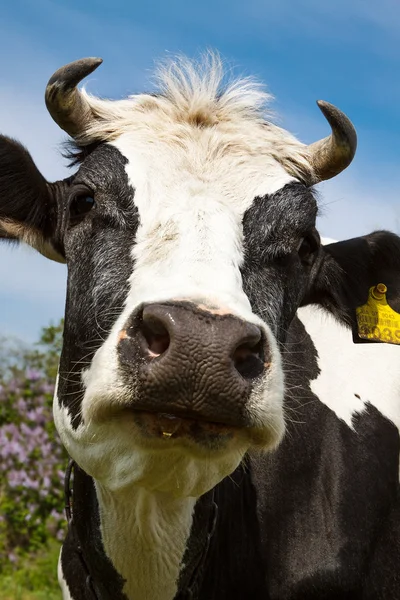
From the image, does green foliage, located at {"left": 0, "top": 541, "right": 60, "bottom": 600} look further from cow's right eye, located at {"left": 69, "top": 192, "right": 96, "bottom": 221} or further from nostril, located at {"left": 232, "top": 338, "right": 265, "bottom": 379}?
nostril, located at {"left": 232, "top": 338, "right": 265, "bottom": 379}

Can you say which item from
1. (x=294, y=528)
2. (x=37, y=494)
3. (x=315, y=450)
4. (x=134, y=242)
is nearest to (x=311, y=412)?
(x=315, y=450)

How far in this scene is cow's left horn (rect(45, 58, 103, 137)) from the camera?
445cm

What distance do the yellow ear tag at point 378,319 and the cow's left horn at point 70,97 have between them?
1.99 meters

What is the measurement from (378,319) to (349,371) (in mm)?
526

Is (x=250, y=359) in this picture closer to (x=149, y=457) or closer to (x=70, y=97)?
(x=149, y=457)

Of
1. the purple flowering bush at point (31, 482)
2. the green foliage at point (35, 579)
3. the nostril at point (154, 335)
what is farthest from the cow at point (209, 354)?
the purple flowering bush at point (31, 482)

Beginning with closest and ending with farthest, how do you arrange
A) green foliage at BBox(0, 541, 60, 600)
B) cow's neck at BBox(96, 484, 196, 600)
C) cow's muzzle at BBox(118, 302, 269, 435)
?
1. cow's muzzle at BBox(118, 302, 269, 435)
2. cow's neck at BBox(96, 484, 196, 600)
3. green foliage at BBox(0, 541, 60, 600)

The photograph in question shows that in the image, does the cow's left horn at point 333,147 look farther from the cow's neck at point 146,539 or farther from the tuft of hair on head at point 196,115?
the cow's neck at point 146,539

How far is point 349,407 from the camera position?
5.57m

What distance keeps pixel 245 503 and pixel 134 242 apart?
1.75 m

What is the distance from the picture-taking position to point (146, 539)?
4391 millimetres

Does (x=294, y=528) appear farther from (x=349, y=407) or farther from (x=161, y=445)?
(x=161, y=445)

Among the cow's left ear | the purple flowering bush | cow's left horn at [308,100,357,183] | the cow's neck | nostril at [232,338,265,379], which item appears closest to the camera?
nostril at [232,338,265,379]

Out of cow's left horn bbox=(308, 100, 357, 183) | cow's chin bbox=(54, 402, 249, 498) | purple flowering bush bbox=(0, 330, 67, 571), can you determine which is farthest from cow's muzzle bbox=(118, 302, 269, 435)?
purple flowering bush bbox=(0, 330, 67, 571)
